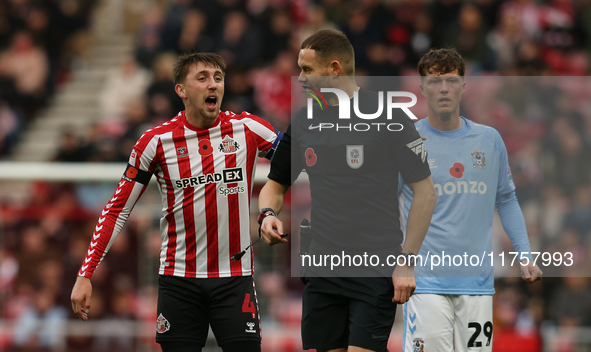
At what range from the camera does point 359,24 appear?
40.4 ft

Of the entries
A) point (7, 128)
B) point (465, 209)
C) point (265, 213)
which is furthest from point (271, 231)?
point (7, 128)

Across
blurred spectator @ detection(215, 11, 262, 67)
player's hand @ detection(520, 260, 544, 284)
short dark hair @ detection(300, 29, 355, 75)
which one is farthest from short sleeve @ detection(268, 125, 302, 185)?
blurred spectator @ detection(215, 11, 262, 67)

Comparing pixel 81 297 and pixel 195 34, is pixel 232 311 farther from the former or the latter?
pixel 195 34

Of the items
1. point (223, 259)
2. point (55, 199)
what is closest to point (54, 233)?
point (55, 199)

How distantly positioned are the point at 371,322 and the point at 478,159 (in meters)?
1.47

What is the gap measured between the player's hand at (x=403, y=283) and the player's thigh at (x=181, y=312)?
1469 millimetres

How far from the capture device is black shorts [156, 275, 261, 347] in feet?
17.6

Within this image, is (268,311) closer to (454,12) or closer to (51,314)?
(51,314)

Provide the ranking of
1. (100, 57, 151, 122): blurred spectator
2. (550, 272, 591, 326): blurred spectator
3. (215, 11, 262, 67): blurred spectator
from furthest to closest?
(100, 57, 151, 122): blurred spectator < (215, 11, 262, 67): blurred spectator < (550, 272, 591, 326): blurred spectator

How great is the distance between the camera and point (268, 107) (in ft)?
38.0

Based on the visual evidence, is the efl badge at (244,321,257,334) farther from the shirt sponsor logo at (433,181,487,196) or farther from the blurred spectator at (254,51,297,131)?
the blurred spectator at (254,51,297,131)

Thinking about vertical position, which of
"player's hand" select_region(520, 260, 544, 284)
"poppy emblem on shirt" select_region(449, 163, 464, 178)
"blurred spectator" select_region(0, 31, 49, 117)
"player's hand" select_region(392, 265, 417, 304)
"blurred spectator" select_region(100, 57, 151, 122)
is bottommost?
"player's hand" select_region(392, 265, 417, 304)

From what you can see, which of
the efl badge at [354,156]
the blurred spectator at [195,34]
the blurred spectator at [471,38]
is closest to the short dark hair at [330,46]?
the efl badge at [354,156]

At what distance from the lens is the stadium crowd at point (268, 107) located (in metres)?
8.88
